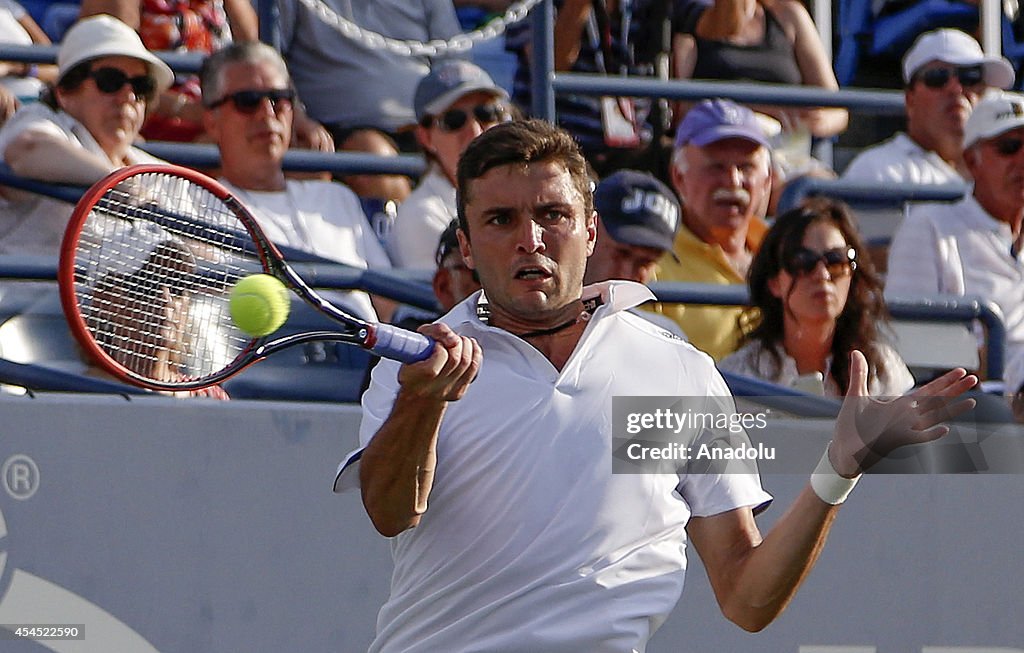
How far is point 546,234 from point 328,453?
1.59 meters

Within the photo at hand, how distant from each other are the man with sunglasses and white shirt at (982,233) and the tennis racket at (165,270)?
7.61 feet

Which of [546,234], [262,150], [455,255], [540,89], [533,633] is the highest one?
[540,89]

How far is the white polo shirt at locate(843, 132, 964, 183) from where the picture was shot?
5543 millimetres

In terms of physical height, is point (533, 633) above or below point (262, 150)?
below

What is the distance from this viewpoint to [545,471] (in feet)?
8.40

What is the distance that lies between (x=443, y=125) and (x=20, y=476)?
1.55m

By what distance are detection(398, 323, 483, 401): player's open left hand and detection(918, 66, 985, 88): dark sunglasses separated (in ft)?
11.9

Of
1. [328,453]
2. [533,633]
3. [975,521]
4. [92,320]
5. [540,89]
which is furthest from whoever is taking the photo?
[540,89]

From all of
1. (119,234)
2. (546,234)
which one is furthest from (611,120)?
(546,234)

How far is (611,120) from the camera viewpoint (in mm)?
5465

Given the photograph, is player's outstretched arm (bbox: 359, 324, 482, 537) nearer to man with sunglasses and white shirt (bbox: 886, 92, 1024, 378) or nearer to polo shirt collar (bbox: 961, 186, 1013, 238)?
man with sunglasses and white shirt (bbox: 886, 92, 1024, 378)

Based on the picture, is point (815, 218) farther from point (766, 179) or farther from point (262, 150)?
point (262, 150)

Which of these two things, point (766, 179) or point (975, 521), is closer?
point (975, 521)

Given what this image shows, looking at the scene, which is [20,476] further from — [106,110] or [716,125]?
[716,125]
